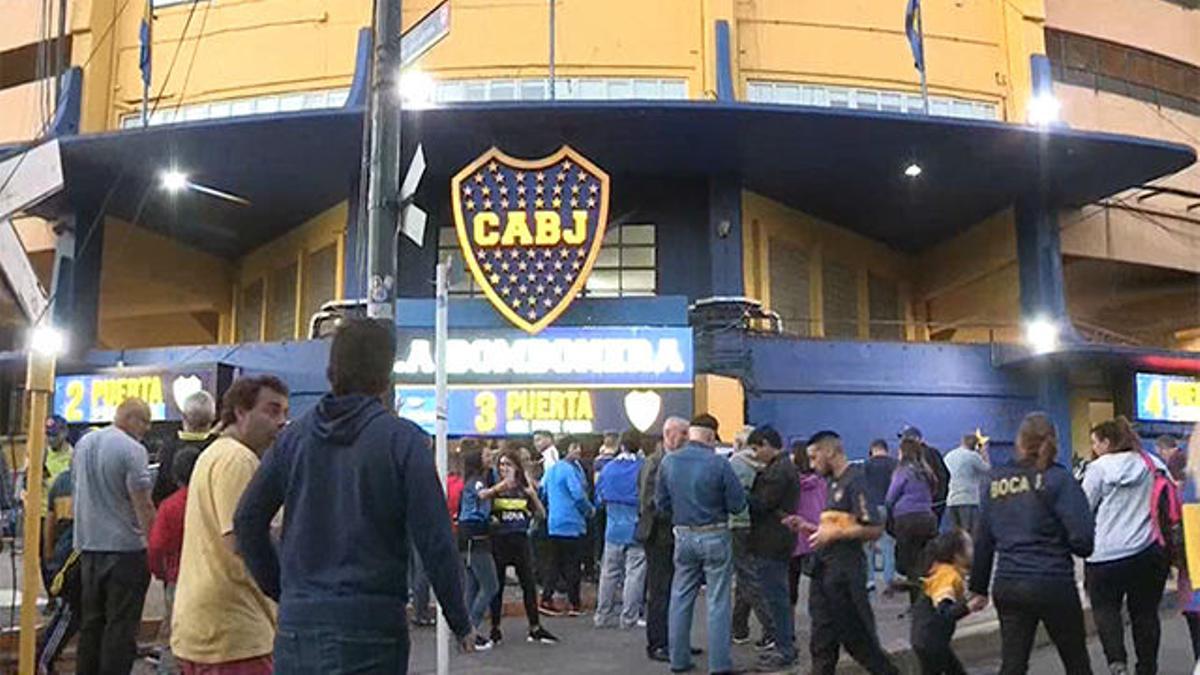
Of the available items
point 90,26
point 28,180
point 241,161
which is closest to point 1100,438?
point 28,180

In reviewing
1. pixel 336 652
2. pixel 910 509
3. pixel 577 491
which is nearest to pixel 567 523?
pixel 577 491

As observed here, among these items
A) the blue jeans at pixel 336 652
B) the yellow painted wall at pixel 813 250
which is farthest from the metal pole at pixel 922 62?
the blue jeans at pixel 336 652

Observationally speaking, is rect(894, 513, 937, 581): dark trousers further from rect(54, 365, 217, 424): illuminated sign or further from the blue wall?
rect(54, 365, 217, 424): illuminated sign

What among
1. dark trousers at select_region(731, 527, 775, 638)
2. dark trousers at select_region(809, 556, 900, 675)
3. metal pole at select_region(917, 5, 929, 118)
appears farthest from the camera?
metal pole at select_region(917, 5, 929, 118)

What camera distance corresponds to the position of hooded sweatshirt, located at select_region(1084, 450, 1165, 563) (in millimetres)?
7387

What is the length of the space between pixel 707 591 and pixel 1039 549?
2536mm

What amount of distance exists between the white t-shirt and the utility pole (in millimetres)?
5732

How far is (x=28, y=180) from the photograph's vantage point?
614 cm

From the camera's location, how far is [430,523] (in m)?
3.44

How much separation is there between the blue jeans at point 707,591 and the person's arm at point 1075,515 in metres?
2.46

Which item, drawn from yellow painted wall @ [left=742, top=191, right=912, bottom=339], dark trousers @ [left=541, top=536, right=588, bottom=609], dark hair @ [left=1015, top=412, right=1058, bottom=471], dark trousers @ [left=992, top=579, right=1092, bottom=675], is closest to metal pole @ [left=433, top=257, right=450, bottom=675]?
dark trousers @ [left=992, top=579, right=1092, bottom=675]

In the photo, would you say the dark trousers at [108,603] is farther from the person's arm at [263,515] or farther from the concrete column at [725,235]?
the concrete column at [725,235]

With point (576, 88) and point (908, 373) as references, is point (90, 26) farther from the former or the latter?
point (908, 373)

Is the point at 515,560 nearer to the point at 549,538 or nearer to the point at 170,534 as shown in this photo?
the point at 549,538
